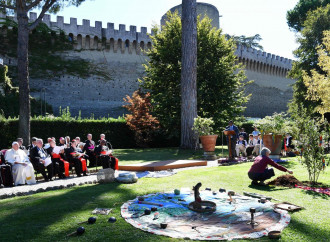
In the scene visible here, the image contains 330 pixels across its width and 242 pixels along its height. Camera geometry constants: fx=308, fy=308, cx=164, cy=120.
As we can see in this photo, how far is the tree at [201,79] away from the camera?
19000 mm

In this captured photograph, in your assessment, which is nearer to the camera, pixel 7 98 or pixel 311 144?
pixel 311 144

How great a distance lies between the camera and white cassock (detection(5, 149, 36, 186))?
776 cm

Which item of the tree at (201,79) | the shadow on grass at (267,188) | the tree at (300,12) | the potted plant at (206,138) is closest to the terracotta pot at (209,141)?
the potted plant at (206,138)

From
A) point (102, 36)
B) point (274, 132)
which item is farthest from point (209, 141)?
point (102, 36)

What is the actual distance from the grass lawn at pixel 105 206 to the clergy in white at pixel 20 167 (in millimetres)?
2003

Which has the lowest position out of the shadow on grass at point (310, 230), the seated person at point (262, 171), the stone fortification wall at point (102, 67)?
the shadow on grass at point (310, 230)

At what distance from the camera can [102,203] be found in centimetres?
510

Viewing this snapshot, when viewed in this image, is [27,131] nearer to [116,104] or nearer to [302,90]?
[116,104]

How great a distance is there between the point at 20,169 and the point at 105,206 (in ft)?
12.9

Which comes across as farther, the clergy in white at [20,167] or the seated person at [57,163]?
the seated person at [57,163]

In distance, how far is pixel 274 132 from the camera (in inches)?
423

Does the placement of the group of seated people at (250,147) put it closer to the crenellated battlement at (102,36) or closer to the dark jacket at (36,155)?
the dark jacket at (36,155)

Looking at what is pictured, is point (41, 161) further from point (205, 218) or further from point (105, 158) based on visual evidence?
point (205, 218)

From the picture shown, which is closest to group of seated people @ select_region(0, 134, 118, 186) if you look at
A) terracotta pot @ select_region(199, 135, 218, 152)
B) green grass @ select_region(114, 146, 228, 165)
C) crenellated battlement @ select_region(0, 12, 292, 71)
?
green grass @ select_region(114, 146, 228, 165)
